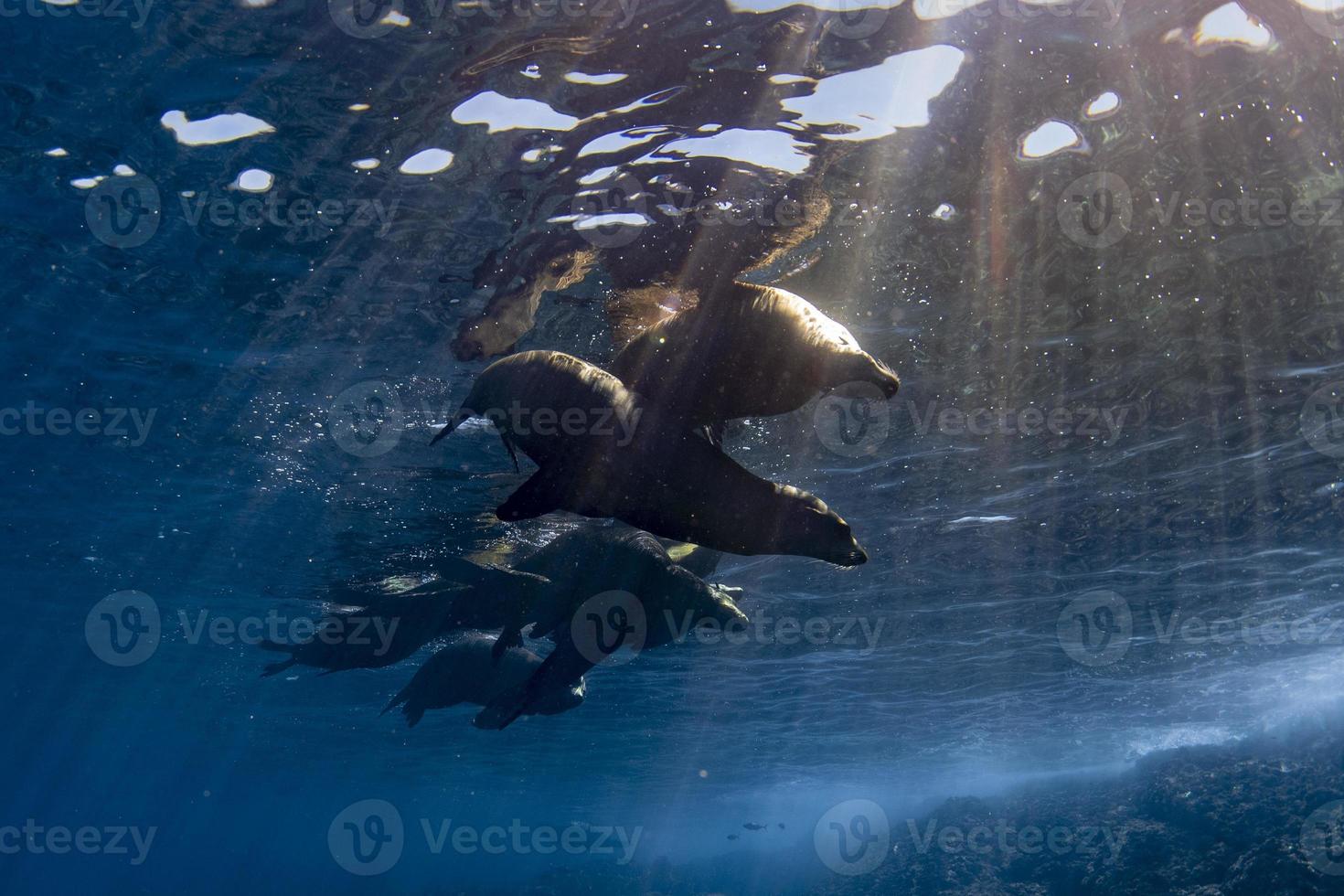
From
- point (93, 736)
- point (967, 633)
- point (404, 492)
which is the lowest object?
point (93, 736)

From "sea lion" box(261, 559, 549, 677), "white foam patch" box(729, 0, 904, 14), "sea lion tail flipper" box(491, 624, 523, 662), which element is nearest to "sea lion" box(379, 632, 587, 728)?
"sea lion" box(261, 559, 549, 677)

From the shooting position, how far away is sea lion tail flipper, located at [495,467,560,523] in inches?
149

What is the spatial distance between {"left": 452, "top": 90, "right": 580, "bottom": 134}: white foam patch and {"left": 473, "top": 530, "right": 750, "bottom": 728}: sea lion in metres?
4.05

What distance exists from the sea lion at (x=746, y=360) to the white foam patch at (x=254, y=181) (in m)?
5.35

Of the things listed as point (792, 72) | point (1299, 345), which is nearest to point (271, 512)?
point (792, 72)

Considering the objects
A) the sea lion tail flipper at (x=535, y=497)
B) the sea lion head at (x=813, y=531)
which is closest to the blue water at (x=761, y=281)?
the sea lion tail flipper at (x=535, y=497)

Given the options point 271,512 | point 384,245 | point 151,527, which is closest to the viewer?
point 384,245

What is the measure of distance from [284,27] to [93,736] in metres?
56.6

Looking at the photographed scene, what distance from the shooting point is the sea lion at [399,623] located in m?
9.94

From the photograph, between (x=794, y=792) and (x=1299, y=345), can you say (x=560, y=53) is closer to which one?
(x=1299, y=345)

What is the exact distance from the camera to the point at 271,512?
15461 mm

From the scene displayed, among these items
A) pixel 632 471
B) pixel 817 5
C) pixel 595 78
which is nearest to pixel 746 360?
pixel 632 471

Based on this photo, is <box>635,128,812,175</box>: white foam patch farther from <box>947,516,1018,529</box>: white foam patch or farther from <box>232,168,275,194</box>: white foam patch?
<box>947,516,1018,529</box>: white foam patch

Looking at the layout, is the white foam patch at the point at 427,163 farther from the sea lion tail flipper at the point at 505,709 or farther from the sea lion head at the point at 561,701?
the sea lion head at the point at 561,701
